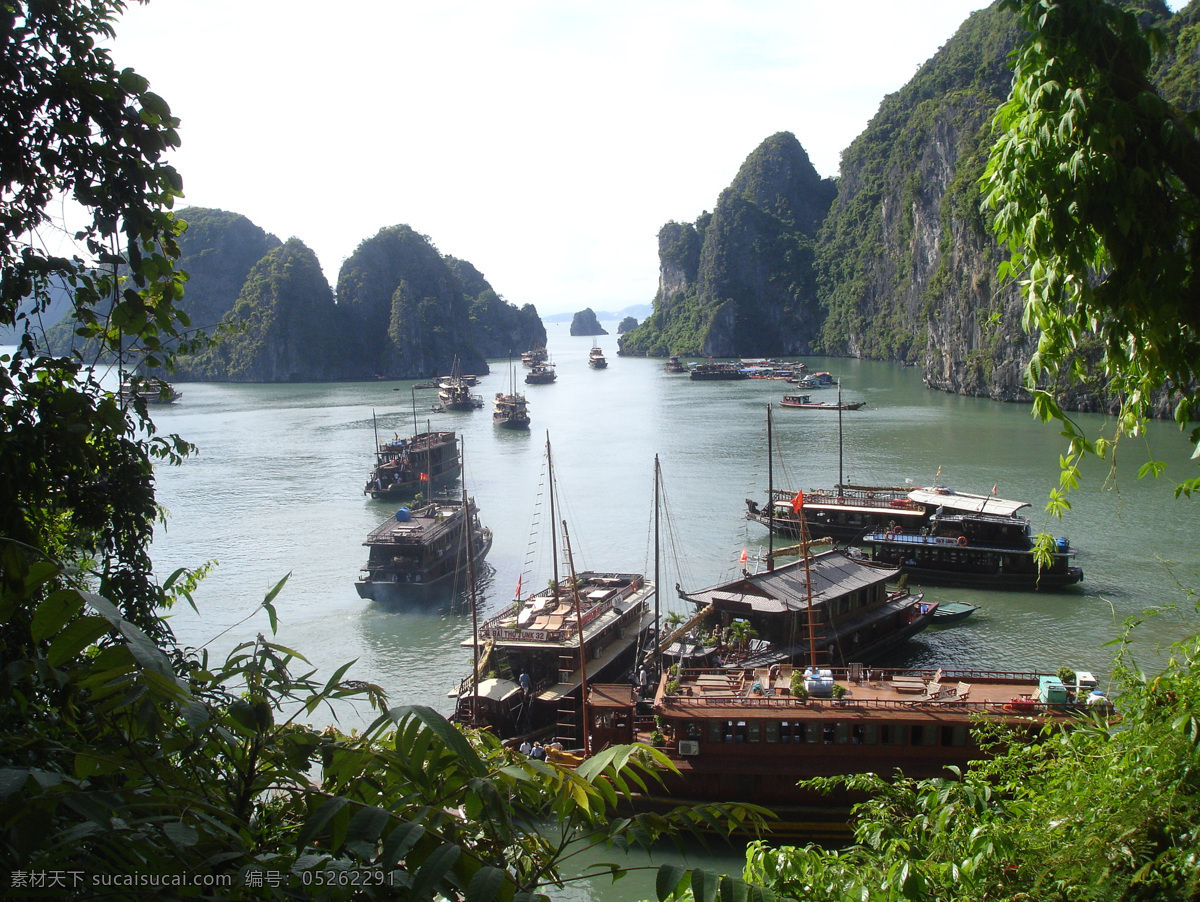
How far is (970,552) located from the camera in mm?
24578

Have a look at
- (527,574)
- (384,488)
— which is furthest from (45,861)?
(384,488)

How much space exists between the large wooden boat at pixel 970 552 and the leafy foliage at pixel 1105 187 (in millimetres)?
23016

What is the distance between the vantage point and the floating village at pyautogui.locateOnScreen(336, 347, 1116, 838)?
13.1 metres

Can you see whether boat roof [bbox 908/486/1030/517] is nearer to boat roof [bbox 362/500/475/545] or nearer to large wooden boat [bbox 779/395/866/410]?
boat roof [bbox 362/500/475/545]

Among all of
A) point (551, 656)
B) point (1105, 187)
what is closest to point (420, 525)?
point (551, 656)

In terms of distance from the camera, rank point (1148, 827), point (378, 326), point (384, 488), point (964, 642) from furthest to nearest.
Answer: point (378, 326)
point (384, 488)
point (964, 642)
point (1148, 827)

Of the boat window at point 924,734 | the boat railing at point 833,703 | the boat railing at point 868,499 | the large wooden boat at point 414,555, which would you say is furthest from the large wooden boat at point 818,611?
the boat railing at point 868,499

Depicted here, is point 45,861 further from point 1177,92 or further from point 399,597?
point 1177,92

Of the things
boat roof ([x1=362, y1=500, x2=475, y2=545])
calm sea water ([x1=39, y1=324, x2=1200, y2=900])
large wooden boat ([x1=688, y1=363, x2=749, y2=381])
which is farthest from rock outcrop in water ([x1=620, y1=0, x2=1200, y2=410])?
boat roof ([x1=362, y1=500, x2=475, y2=545])

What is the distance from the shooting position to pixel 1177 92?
52.4 m

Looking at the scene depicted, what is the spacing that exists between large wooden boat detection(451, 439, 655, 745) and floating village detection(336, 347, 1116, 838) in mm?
45

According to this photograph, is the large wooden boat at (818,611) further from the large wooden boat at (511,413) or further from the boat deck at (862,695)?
the large wooden boat at (511,413)

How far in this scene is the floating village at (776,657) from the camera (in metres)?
13.1

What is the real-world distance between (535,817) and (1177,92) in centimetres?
6593
